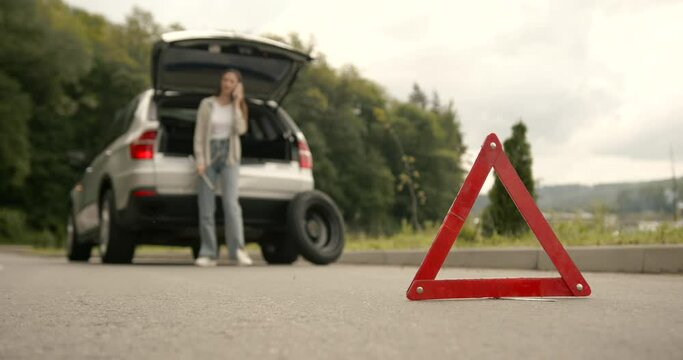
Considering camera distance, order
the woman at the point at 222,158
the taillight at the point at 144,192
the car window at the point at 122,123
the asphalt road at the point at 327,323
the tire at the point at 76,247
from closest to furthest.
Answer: the asphalt road at the point at 327,323, the taillight at the point at 144,192, the woman at the point at 222,158, the car window at the point at 122,123, the tire at the point at 76,247

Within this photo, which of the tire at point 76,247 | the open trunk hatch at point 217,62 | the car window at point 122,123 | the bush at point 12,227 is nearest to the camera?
the open trunk hatch at point 217,62

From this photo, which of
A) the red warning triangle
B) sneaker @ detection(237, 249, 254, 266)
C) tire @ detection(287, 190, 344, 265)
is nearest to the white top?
tire @ detection(287, 190, 344, 265)

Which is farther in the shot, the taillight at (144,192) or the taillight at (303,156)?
the taillight at (303,156)

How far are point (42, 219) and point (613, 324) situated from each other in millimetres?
40889

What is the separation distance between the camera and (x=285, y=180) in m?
10.1

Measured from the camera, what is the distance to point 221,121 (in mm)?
9703

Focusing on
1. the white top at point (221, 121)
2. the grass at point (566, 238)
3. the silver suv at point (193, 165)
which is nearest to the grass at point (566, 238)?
the grass at point (566, 238)

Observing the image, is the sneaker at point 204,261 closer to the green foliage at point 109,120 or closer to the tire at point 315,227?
the tire at point 315,227

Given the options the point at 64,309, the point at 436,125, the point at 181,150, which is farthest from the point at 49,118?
the point at 64,309

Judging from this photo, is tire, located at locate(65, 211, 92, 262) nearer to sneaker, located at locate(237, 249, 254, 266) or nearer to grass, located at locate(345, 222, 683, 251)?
sneaker, located at locate(237, 249, 254, 266)

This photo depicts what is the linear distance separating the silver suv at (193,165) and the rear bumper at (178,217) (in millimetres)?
11

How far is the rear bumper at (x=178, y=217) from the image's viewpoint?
9445mm

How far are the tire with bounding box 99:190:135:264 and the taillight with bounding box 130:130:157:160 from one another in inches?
27.4

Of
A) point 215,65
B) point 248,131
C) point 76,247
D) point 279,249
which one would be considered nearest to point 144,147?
point 215,65
